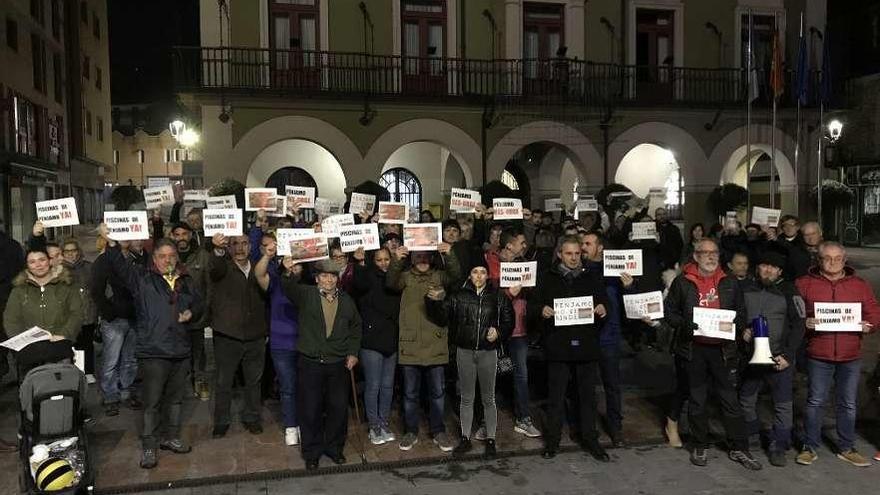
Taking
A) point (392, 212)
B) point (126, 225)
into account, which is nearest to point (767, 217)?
point (392, 212)

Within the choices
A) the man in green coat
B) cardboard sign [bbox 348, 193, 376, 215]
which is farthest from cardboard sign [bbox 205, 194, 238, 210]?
the man in green coat

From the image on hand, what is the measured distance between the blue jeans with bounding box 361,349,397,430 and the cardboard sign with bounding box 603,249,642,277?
2.43 meters

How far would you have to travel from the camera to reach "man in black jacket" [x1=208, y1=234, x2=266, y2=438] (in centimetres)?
730

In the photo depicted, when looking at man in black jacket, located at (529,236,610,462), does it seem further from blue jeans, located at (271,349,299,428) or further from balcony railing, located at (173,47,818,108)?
balcony railing, located at (173,47,818,108)

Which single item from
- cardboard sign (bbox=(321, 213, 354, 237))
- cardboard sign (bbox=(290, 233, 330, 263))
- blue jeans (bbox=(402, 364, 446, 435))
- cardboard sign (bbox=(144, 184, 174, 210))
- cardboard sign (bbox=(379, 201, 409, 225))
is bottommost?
blue jeans (bbox=(402, 364, 446, 435))

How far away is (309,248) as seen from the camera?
6.59 m

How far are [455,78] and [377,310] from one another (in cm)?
1165

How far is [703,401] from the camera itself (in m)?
6.80

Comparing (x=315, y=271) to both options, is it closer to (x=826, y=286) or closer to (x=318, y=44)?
(x=826, y=286)

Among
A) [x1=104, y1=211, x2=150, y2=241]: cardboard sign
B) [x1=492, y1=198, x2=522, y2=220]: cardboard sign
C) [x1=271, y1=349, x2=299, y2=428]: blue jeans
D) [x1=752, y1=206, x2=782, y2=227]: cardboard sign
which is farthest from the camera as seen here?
[x1=492, y1=198, x2=522, y2=220]: cardboard sign

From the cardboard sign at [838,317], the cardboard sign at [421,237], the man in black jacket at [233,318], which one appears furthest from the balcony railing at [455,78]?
the cardboard sign at [838,317]

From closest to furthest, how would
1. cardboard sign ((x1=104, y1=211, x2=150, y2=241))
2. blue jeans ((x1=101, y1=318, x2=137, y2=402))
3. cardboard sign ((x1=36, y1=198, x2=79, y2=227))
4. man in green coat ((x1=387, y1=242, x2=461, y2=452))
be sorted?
man in green coat ((x1=387, y1=242, x2=461, y2=452)), cardboard sign ((x1=104, y1=211, x2=150, y2=241)), cardboard sign ((x1=36, y1=198, x2=79, y2=227)), blue jeans ((x1=101, y1=318, x2=137, y2=402))

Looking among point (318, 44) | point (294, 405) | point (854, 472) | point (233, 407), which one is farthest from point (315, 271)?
point (318, 44)

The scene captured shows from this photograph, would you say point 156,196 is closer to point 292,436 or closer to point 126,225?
point 126,225
